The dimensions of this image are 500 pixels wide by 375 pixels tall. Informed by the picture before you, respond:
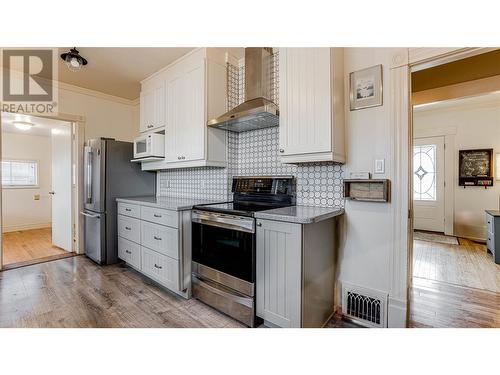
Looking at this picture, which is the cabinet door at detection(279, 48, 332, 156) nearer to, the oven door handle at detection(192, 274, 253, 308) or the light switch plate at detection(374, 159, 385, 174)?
the light switch plate at detection(374, 159, 385, 174)

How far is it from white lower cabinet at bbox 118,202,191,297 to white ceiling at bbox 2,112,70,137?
2.26 m

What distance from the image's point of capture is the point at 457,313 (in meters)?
2.18

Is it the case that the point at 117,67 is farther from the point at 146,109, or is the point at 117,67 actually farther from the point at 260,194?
the point at 260,194

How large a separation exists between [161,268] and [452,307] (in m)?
2.78

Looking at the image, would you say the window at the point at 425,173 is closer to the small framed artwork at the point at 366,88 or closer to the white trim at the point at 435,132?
the white trim at the point at 435,132

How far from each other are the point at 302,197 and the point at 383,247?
76 centimetres

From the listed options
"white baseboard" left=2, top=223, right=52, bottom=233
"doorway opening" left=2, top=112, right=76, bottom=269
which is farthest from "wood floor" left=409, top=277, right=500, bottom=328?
"white baseboard" left=2, top=223, right=52, bottom=233

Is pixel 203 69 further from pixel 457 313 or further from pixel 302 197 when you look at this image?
pixel 457 313

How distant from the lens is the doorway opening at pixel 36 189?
12.9ft

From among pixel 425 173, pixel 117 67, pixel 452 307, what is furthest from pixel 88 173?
pixel 425 173

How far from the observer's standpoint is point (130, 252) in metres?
3.07
